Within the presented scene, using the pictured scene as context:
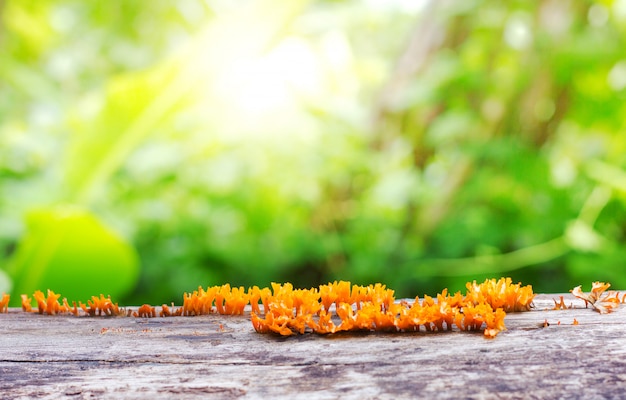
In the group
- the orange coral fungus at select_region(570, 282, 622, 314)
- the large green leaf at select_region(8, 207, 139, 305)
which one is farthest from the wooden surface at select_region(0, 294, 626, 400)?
the large green leaf at select_region(8, 207, 139, 305)

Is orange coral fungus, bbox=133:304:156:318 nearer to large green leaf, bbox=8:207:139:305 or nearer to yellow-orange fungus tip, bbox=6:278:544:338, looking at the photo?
yellow-orange fungus tip, bbox=6:278:544:338

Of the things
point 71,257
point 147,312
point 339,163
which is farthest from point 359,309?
point 339,163

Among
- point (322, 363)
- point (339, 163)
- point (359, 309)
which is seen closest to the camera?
point (322, 363)

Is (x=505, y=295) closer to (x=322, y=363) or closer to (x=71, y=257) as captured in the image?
(x=322, y=363)

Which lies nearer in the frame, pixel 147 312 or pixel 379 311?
pixel 379 311

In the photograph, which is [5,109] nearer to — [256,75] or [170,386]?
[256,75]

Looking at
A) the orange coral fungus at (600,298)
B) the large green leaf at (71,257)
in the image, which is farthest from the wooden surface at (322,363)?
the large green leaf at (71,257)

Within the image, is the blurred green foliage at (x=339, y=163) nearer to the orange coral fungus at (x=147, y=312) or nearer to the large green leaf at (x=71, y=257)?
the large green leaf at (x=71, y=257)
